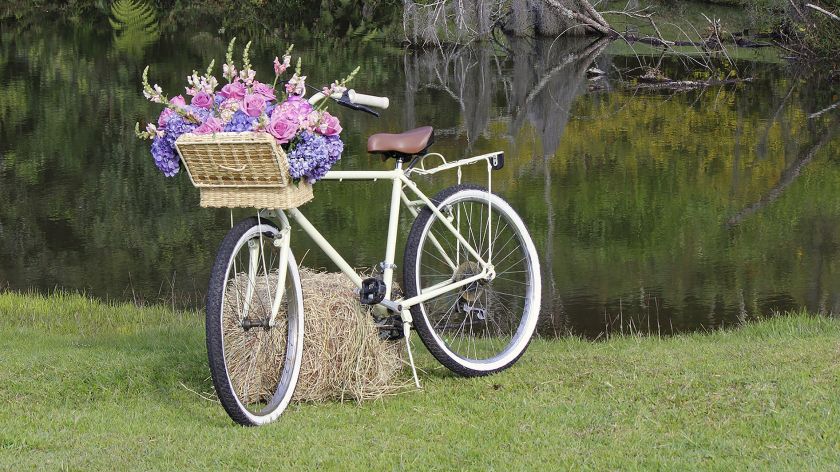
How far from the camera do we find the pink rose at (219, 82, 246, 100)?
4.49 metres

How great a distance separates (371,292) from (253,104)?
0.96 meters

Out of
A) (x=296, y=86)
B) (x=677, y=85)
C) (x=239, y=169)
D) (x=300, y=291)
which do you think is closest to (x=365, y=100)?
(x=296, y=86)

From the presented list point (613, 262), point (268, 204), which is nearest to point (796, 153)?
point (613, 262)

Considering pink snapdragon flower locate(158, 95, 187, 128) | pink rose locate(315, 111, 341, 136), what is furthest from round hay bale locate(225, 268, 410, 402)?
pink snapdragon flower locate(158, 95, 187, 128)

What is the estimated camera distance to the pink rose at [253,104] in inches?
175

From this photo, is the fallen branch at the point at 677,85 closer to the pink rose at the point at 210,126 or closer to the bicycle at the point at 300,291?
the bicycle at the point at 300,291

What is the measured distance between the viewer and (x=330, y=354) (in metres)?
4.86

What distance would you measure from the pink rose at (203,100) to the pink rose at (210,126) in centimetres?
9

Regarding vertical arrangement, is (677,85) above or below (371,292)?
above

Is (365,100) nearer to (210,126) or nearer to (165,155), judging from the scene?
(210,126)

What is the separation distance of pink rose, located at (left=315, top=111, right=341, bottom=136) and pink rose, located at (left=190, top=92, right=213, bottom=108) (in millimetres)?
422

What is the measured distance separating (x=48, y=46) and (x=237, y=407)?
2407 centimetres

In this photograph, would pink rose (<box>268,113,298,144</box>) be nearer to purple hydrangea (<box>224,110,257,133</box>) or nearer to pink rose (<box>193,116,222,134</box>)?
purple hydrangea (<box>224,110,257,133</box>)

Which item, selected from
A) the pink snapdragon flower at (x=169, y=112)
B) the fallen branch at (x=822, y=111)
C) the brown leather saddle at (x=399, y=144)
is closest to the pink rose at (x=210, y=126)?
the pink snapdragon flower at (x=169, y=112)
